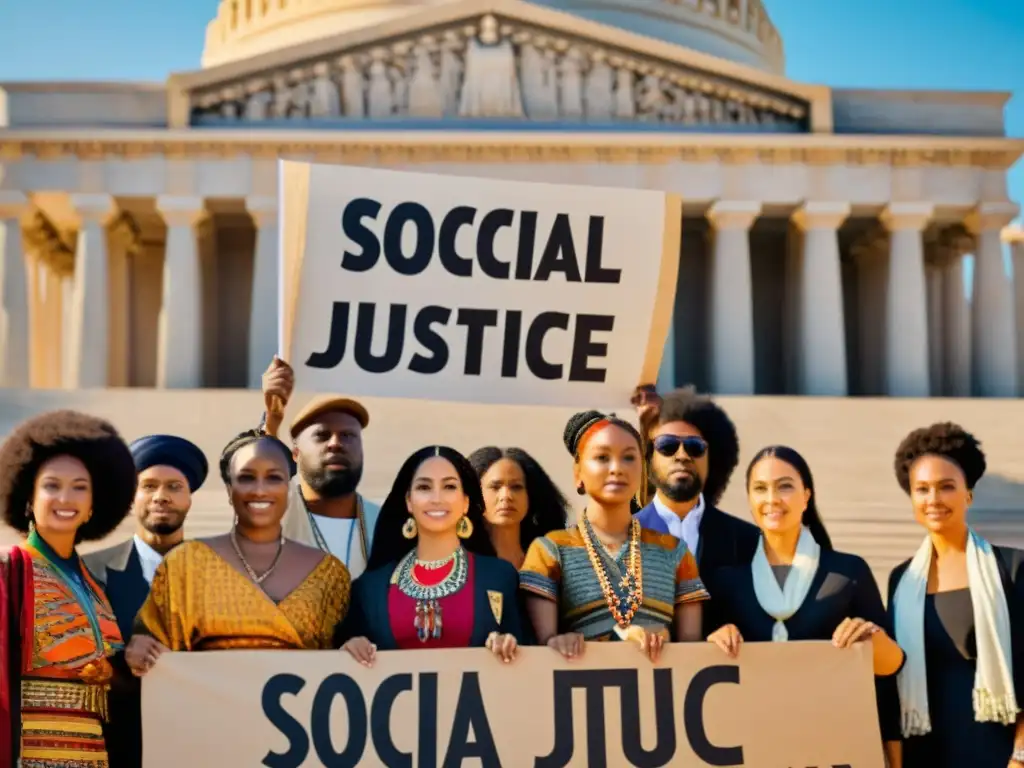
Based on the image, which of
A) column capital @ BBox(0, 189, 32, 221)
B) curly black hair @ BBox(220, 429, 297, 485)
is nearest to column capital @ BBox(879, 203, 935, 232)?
column capital @ BBox(0, 189, 32, 221)

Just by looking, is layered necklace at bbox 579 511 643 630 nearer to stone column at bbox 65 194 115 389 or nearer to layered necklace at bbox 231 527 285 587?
layered necklace at bbox 231 527 285 587

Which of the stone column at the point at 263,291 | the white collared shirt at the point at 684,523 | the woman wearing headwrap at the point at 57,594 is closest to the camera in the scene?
the woman wearing headwrap at the point at 57,594

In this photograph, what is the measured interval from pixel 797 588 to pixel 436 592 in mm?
2117

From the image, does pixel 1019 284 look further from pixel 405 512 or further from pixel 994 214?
pixel 405 512

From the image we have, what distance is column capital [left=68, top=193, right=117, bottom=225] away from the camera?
122 feet

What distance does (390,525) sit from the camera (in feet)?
26.9

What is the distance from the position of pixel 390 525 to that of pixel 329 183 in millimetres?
2880

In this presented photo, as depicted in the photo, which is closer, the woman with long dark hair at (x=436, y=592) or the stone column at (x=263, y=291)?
the woman with long dark hair at (x=436, y=592)

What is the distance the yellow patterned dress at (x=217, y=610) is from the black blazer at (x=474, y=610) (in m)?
0.21

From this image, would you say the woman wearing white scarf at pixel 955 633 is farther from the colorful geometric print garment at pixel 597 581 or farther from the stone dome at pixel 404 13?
the stone dome at pixel 404 13

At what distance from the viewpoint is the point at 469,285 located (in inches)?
391

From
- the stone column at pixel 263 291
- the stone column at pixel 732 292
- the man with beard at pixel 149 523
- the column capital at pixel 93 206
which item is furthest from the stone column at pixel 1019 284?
the man with beard at pixel 149 523

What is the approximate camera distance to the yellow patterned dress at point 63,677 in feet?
23.9

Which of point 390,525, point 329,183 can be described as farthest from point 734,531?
point 329,183
